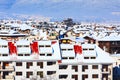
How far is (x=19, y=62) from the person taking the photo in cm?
8169

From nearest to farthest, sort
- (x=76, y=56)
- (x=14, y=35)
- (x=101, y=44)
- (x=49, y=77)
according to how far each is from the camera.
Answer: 1. (x=49, y=77)
2. (x=76, y=56)
3. (x=101, y=44)
4. (x=14, y=35)

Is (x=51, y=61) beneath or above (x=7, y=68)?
above

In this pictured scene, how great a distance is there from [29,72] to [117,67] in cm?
2138

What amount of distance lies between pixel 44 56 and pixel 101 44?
4219cm

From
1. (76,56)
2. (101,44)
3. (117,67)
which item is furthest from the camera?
(101,44)

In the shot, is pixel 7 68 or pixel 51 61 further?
pixel 51 61

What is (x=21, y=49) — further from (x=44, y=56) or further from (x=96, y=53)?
(x=96, y=53)

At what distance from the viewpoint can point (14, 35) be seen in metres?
146

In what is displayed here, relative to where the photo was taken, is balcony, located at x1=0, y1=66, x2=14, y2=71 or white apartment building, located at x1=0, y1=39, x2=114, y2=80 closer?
balcony, located at x1=0, y1=66, x2=14, y2=71

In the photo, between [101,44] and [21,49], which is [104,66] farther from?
[101,44]

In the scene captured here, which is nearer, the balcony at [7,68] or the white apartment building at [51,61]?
the balcony at [7,68]

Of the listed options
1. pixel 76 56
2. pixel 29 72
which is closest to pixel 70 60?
pixel 76 56

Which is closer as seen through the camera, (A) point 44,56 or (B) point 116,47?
(A) point 44,56

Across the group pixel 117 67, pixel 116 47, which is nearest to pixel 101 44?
pixel 116 47
